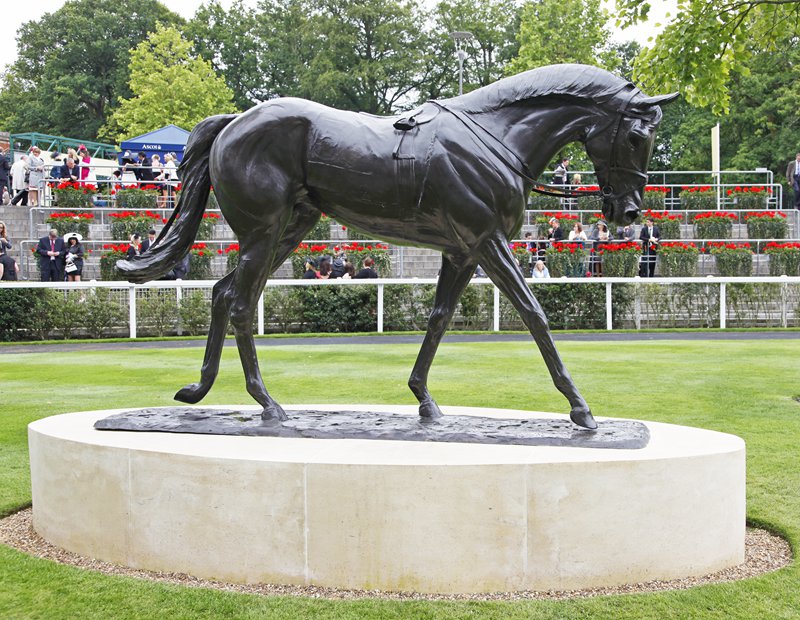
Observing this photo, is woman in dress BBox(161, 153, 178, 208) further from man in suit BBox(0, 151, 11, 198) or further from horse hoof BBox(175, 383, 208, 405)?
horse hoof BBox(175, 383, 208, 405)

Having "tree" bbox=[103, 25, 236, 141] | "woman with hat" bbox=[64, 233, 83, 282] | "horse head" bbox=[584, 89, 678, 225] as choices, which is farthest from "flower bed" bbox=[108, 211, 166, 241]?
"tree" bbox=[103, 25, 236, 141]

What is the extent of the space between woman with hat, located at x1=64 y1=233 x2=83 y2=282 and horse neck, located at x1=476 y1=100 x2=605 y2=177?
14.9 m

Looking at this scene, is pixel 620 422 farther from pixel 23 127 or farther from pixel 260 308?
pixel 23 127

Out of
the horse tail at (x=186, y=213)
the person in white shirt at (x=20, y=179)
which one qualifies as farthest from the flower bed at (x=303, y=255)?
the horse tail at (x=186, y=213)

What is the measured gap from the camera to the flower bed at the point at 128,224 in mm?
19859

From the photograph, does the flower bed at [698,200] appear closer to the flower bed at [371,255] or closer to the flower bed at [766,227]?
the flower bed at [766,227]

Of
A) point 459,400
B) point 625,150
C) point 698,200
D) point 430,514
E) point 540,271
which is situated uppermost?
point 698,200

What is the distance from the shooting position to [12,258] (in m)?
18.1

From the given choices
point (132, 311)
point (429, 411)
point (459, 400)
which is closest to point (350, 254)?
point (132, 311)

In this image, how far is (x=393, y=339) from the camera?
601 inches

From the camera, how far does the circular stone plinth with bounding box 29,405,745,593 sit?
12.1ft

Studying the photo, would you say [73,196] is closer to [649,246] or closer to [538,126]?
[649,246]

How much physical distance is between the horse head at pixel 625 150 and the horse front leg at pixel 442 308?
0.87 meters

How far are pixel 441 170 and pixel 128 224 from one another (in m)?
17.1
